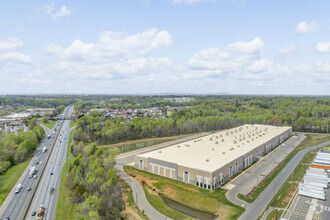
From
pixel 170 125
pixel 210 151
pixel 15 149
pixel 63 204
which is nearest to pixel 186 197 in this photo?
pixel 210 151

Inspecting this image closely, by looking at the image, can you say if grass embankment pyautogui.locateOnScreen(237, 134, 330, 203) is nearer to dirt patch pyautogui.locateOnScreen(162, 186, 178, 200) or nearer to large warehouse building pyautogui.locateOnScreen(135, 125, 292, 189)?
large warehouse building pyautogui.locateOnScreen(135, 125, 292, 189)

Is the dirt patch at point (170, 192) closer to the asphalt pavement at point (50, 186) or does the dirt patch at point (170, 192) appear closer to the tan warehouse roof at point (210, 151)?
the tan warehouse roof at point (210, 151)

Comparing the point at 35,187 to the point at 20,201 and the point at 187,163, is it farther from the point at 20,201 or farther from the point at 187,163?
the point at 187,163

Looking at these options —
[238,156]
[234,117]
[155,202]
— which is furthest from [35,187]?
[234,117]

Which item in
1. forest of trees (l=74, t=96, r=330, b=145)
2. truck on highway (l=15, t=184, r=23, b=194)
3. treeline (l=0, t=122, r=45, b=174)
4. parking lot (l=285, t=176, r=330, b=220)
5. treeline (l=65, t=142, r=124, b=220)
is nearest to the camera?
treeline (l=65, t=142, r=124, b=220)

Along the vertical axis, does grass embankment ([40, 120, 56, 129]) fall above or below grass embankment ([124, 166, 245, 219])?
above

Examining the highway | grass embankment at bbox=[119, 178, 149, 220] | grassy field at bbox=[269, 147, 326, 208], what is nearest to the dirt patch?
grass embankment at bbox=[119, 178, 149, 220]

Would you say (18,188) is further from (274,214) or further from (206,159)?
(274,214)
